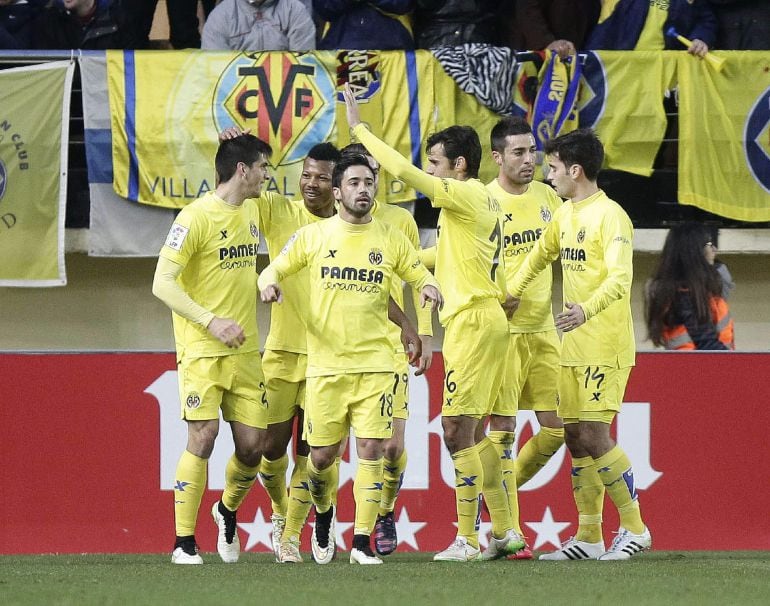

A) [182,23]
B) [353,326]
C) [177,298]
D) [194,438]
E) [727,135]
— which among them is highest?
[182,23]

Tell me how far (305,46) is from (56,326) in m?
3.02

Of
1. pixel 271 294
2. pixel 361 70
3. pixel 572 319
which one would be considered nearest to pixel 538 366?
pixel 572 319

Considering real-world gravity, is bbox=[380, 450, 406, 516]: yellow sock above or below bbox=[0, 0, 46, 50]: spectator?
below

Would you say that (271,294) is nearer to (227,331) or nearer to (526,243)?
(227,331)

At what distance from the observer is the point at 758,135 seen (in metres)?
10.8

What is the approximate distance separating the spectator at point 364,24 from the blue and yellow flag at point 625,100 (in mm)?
1392

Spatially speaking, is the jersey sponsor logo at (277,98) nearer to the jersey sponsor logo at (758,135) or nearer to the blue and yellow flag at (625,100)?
the blue and yellow flag at (625,100)

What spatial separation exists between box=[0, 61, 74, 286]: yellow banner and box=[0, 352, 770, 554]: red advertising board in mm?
1585

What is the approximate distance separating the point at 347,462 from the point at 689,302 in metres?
2.79

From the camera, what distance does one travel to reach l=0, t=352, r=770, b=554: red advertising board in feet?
29.3

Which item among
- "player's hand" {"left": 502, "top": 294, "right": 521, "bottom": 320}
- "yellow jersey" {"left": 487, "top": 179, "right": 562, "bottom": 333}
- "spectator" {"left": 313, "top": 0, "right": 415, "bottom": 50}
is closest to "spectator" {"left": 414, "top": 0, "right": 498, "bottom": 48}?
"spectator" {"left": 313, "top": 0, "right": 415, "bottom": 50}

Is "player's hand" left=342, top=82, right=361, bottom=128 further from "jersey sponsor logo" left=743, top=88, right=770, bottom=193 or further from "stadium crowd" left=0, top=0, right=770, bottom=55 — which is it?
"jersey sponsor logo" left=743, top=88, right=770, bottom=193

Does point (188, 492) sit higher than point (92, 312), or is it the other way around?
point (188, 492)

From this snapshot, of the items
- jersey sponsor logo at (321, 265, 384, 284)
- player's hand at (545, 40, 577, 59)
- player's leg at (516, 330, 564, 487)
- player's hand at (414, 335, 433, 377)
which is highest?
player's hand at (545, 40, 577, 59)
